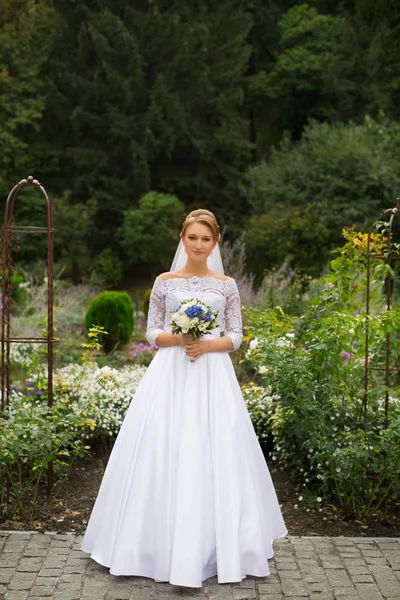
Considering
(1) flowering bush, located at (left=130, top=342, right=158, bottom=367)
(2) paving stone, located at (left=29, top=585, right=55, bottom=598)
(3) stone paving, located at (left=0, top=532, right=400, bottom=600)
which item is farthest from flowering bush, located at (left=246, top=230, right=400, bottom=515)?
(1) flowering bush, located at (left=130, top=342, right=158, bottom=367)

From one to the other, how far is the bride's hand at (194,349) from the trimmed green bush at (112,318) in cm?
653

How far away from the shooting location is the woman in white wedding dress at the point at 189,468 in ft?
13.5

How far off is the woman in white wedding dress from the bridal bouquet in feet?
0.45

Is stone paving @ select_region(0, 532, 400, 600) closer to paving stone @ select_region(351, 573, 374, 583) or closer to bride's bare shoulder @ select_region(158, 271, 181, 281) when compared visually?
paving stone @ select_region(351, 573, 374, 583)

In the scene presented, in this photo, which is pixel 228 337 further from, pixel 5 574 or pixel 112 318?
pixel 112 318

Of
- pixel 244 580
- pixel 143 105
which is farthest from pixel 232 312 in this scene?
pixel 143 105

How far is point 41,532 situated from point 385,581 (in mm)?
2079

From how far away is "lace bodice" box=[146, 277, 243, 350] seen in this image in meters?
4.51

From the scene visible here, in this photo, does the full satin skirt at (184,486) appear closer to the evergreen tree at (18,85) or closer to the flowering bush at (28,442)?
the flowering bush at (28,442)

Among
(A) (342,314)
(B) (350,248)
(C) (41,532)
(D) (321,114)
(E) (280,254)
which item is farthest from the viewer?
(D) (321,114)

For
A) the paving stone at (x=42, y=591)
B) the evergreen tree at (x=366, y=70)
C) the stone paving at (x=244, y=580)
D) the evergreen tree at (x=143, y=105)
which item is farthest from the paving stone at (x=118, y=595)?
the evergreen tree at (x=366, y=70)

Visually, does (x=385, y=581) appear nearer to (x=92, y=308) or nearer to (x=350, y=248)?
(x=350, y=248)

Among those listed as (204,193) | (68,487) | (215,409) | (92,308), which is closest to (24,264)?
(204,193)

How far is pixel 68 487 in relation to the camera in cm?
582
